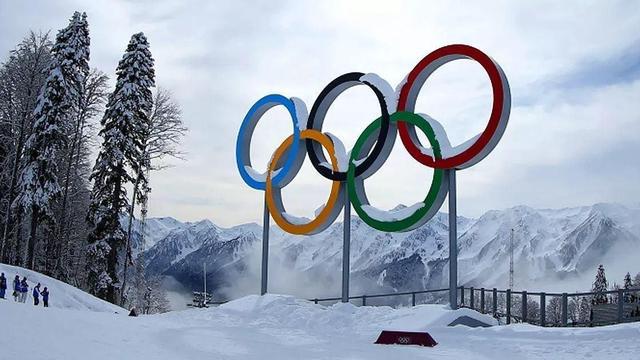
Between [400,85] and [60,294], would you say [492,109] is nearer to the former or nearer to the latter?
[400,85]

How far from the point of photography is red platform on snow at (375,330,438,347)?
44.9 feet

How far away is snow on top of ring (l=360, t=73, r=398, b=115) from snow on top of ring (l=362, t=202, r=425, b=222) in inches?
123

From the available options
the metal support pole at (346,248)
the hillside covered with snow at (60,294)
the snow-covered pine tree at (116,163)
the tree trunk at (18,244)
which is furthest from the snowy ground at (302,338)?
the tree trunk at (18,244)

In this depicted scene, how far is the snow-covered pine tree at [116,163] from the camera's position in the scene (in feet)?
104

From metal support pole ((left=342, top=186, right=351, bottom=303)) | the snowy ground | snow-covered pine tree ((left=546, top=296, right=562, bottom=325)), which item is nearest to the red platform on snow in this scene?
the snowy ground

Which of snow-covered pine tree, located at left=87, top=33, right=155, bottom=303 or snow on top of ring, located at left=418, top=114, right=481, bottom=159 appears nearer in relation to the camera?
snow on top of ring, located at left=418, top=114, right=481, bottom=159

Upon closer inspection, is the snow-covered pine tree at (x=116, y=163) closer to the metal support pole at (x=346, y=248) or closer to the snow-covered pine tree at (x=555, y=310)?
the metal support pole at (x=346, y=248)

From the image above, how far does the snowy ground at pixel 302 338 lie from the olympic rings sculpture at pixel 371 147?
3.36m

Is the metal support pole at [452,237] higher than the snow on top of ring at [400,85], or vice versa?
the snow on top of ring at [400,85]

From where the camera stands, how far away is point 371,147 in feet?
71.3

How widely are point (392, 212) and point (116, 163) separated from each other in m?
17.2

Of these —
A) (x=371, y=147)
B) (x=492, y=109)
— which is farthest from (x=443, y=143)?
(x=371, y=147)

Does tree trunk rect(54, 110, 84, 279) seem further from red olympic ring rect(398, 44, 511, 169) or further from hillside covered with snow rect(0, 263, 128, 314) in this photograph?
red olympic ring rect(398, 44, 511, 169)

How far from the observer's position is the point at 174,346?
12.9 m
